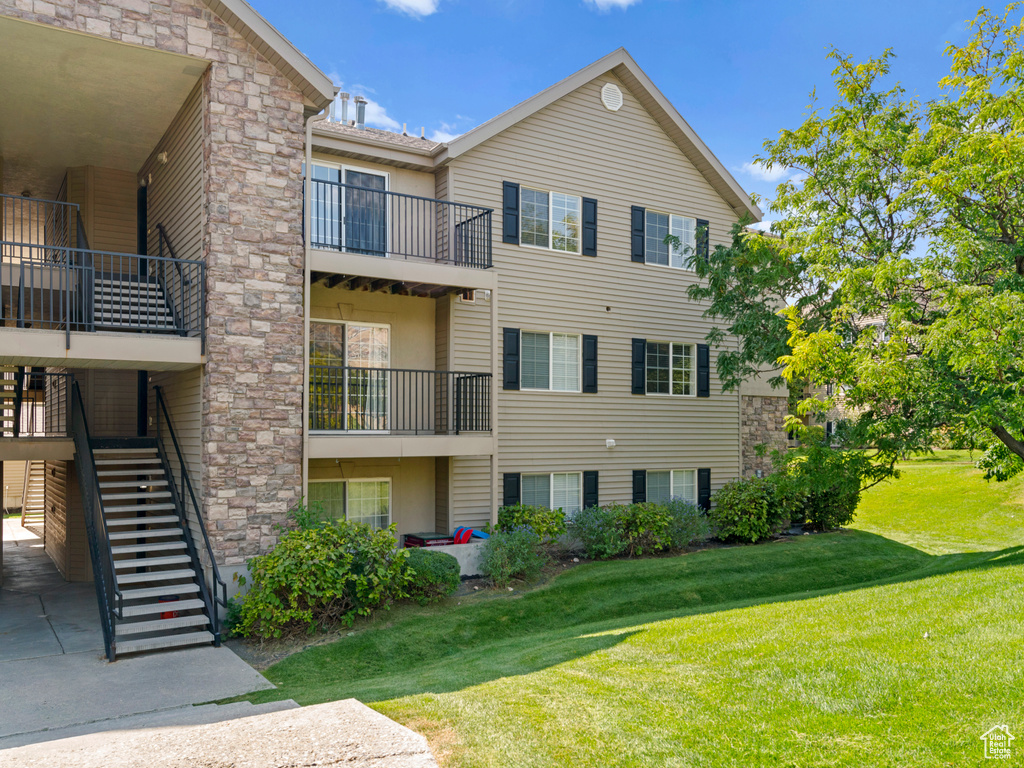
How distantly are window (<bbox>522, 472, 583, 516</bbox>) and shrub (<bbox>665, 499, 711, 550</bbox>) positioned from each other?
1.96 m

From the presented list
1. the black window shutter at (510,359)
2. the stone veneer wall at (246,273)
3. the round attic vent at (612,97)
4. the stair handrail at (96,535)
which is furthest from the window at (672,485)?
the stair handrail at (96,535)

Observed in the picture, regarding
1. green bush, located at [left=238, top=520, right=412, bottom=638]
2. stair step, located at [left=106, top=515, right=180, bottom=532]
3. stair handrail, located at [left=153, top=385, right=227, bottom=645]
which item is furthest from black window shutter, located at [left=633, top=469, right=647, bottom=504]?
stair step, located at [left=106, top=515, right=180, bottom=532]

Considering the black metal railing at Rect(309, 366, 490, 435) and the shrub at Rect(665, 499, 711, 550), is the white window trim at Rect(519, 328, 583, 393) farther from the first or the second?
the shrub at Rect(665, 499, 711, 550)

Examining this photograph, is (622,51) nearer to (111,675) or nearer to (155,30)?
(155,30)

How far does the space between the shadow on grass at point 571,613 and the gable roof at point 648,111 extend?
845cm

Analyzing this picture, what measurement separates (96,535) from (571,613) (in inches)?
280

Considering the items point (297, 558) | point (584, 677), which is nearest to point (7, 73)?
point (297, 558)

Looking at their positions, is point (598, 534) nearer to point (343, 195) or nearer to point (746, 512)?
point (746, 512)

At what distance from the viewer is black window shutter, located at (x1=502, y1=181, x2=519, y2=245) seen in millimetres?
15398

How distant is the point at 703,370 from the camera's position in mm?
18547

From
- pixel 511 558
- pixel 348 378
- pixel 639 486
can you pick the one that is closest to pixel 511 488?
pixel 511 558

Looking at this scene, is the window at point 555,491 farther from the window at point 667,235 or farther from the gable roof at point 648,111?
the gable roof at point 648,111

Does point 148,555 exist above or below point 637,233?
below

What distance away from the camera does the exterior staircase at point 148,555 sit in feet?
31.9
